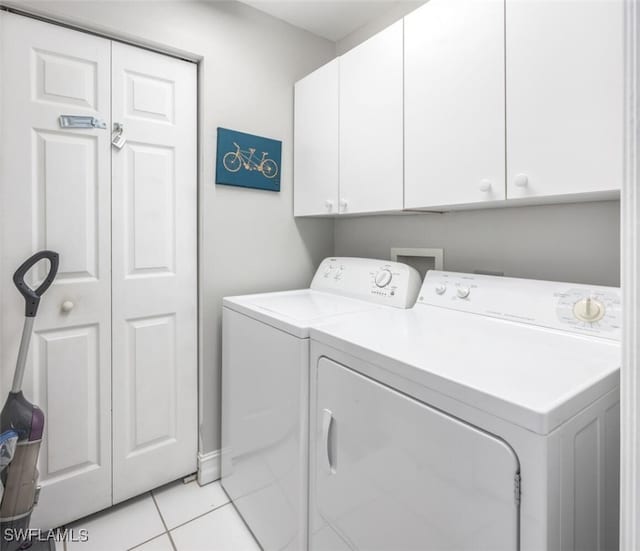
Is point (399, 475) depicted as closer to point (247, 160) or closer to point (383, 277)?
point (383, 277)

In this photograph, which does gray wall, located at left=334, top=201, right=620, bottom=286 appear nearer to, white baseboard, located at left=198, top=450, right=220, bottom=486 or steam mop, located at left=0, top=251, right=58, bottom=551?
white baseboard, located at left=198, top=450, right=220, bottom=486

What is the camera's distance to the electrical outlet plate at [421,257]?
1749 mm

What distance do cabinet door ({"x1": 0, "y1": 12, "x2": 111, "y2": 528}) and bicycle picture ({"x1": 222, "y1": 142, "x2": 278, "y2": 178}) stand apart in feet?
1.80

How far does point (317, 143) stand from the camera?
1.90 m

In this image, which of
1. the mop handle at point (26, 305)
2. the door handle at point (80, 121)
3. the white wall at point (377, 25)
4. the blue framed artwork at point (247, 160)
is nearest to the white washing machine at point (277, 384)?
the blue framed artwork at point (247, 160)

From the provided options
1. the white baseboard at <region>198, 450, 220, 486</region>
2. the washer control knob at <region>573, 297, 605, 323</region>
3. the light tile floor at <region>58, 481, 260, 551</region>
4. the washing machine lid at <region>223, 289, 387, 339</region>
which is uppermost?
the washer control knob at <region>573, 297, 605, 323</region>

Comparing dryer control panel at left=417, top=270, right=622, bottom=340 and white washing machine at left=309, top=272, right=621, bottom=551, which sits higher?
dryer control panel at left=417, top=270, right=622, bottom=340

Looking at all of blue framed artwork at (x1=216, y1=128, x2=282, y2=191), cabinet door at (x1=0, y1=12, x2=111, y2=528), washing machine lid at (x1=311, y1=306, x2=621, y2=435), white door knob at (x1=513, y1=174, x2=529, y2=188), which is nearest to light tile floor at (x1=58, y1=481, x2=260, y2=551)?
cabinet door at (x1=0, y1=12, x2=111, y2=528)

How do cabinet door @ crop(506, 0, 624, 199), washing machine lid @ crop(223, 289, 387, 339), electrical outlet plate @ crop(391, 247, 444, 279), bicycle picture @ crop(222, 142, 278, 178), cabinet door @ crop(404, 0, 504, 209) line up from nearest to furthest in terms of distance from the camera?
cabinet door @ crop(506, 0, 624, 199)
cabinet door @ crop(404, 0, 504, 209)
washing machine lid @ crop(223, 289, 387, 339)
electrical outlet plate @ crop(391, 247, 444, 279)
bicycle picture @ crop(222, 142, 278, 178)

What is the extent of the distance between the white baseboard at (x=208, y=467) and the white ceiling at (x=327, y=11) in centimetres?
239

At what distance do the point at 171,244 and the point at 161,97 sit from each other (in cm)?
70

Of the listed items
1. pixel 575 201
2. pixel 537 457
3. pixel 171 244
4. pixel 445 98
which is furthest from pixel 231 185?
pixel 537 457

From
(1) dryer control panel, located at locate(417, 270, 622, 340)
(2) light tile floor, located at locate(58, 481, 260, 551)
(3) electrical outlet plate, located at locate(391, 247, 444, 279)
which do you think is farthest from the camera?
(3) electrical outlet plate, located at locate(391, 247, 444, 279)

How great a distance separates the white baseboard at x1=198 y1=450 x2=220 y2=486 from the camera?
1886 millimetres
